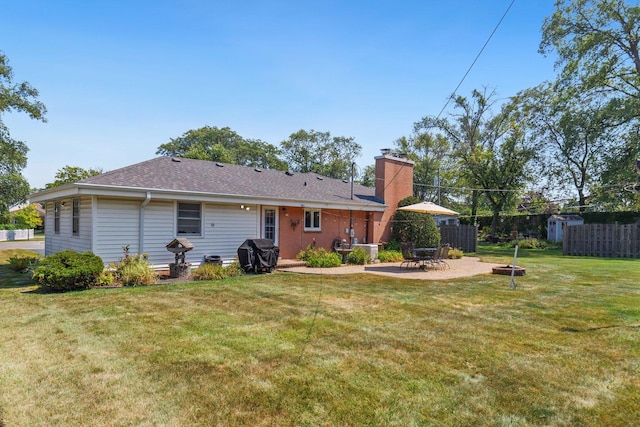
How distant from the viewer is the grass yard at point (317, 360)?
10.2 ft

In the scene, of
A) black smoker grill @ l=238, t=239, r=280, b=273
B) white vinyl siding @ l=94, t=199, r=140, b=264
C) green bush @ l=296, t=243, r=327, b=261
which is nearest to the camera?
white vinyl siding @ l=94, t=199, r=140, b=264

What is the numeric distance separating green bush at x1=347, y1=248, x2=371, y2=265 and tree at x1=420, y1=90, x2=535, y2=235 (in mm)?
15230

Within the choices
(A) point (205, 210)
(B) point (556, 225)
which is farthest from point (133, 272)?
(B) point (556, 225)

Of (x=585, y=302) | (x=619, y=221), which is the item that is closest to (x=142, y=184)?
(x=585, y=302)

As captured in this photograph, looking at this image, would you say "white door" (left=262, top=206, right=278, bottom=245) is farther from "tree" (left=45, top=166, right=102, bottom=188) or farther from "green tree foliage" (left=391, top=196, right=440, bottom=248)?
"tree" (left=45, top=166, right=102, bottom=188)

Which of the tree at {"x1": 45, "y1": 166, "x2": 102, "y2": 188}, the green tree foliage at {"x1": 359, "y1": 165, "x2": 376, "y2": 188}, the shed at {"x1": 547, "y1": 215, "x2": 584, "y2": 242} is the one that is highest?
the green tree foliage at {"x1": 359, "y1": 165, "x2": 376, "y2": 188}

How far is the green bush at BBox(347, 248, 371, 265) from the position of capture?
1399cm

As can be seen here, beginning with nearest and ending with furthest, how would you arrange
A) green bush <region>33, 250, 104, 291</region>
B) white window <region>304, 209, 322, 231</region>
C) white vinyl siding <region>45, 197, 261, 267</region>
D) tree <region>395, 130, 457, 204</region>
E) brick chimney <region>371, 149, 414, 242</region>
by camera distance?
green bush <region>33, 250, 104, 291</region>, white vinyl siding <region>45, 197, 261, 267</region>, white window <region>304, 209, 322, 231</region>, brick chimney <region>371, 149, 414, 242</region>, tree <region>395, 130, 457, 204</region>

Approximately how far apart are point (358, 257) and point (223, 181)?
589 centimetres

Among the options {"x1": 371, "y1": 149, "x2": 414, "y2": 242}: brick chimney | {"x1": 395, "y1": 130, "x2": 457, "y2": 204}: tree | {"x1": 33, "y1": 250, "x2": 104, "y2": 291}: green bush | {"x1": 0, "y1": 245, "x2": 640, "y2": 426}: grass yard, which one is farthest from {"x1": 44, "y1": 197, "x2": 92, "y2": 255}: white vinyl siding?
Result: {"x1": 395, "y1": 130, "x2": 457, "y2": 204}: tree

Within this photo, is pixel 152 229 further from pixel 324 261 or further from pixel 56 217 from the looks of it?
pixel 324 261

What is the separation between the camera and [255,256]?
11227 mm

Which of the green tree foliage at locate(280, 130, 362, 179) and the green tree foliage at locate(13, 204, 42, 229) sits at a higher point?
the green tree foliage at locate(280, 130, 362, 179)

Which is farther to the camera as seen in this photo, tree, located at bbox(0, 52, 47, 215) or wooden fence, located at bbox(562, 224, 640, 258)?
tree, located at bbox(0, 52, 47, 215)
